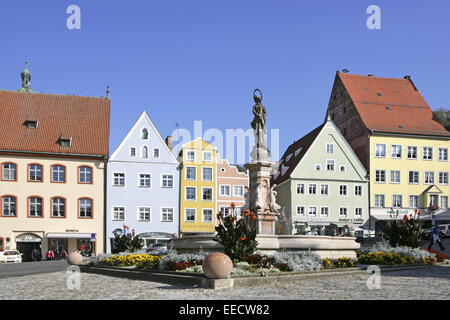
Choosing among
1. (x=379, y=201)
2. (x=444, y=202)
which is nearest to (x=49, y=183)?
(x=379, y=201)

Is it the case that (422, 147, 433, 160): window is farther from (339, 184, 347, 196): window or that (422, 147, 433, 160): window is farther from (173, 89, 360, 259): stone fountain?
(173, 89, 360, 259): stone fountain

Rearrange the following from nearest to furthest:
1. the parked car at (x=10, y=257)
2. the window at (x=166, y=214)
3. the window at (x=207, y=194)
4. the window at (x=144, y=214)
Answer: the parked car at (x=10, y=257), the window at (x=144, y=214), the window at (x=166, y=214), the window at (x=207, y=194)

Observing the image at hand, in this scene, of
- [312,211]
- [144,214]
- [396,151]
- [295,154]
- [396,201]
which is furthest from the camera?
[295,154]

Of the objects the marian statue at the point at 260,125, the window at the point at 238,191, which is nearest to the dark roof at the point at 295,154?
the window at the point at 238,191

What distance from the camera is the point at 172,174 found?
5147 cm

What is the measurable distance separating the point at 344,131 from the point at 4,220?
35788mm

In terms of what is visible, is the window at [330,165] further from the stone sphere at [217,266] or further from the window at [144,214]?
the stone sphere at [217,266]

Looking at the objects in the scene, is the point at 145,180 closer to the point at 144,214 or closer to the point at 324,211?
the point at 144,214

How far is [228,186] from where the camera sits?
182 ft

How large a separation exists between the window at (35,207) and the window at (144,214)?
8.17 metres

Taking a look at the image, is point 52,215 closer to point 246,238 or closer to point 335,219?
point 335,219

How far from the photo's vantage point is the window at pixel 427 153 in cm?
5941

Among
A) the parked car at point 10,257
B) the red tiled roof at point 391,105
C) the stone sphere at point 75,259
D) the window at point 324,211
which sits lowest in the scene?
the parked car at point 10,257

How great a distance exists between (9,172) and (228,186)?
19791mm
